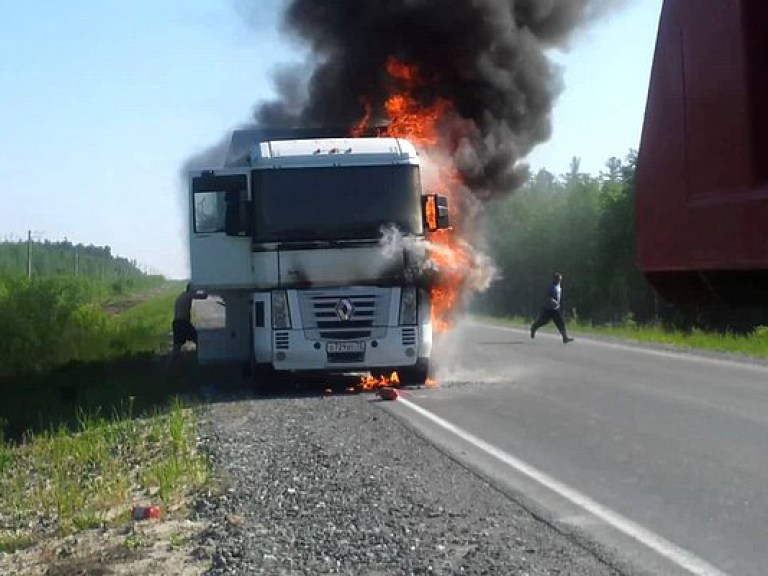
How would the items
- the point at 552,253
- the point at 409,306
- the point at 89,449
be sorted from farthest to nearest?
the point at 552,253
the point at 409,306
the point at 89,449

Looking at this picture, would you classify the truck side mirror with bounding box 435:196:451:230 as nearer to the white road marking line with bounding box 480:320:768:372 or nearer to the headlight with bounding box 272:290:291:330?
the headlight with bounding box 272:290:291:330

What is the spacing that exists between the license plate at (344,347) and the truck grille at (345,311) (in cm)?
7

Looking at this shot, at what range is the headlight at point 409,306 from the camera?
684 inches

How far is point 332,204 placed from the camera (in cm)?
1706

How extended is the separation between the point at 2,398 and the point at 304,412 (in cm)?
929

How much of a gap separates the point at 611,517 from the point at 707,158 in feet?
23.1

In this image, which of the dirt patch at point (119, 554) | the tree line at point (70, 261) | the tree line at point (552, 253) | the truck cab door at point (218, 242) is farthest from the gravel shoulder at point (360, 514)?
the tree line at point (70, 261)

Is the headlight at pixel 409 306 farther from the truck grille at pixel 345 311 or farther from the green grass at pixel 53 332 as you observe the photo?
the green grass at pixel 53 332

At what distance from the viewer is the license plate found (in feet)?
56.7

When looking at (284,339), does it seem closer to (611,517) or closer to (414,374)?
(414,374)

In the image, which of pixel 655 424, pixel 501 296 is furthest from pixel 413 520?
pixel 501 296

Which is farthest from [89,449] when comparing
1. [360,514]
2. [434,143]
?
[434,143]

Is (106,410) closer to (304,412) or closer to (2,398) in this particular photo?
(304,412)

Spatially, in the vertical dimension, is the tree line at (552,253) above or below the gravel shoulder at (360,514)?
above
